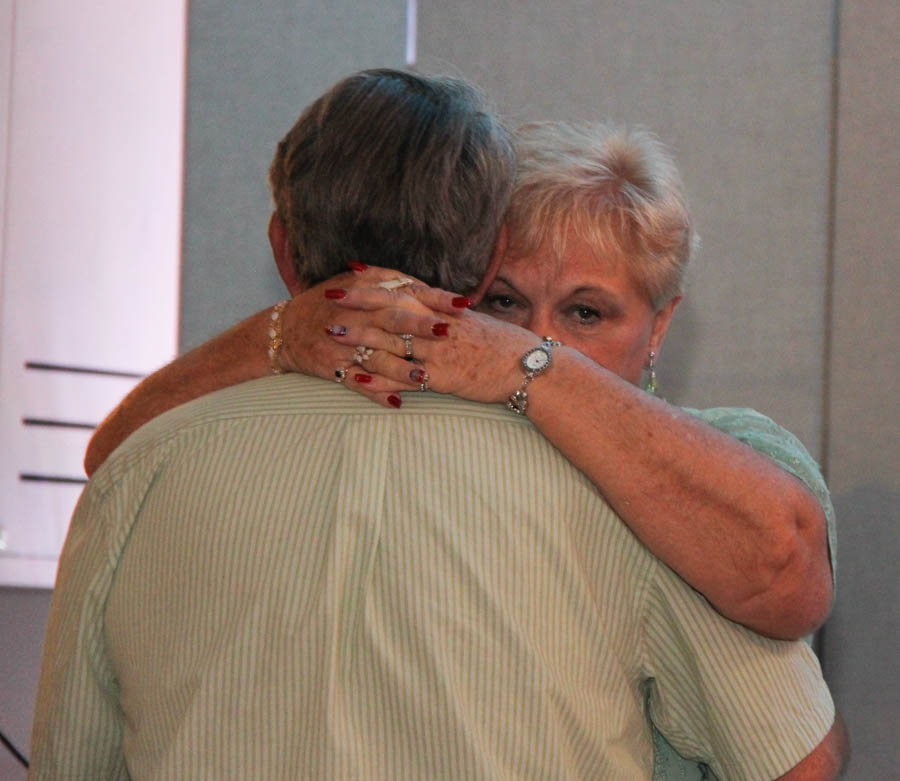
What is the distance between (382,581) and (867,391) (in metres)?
1.67

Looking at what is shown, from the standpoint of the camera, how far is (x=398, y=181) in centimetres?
140

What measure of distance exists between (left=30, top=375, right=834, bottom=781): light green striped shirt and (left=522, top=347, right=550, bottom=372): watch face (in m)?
0.07

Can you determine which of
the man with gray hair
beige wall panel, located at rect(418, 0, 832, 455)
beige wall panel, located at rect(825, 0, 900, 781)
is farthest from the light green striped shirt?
beige wall panel, located at rect(418, 0, 832, 455)

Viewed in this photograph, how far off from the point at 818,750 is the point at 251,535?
718 mm

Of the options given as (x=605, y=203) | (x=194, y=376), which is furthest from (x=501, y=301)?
(x=194, y=376)

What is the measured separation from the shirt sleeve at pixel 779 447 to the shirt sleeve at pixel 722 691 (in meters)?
0.19

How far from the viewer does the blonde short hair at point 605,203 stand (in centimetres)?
207

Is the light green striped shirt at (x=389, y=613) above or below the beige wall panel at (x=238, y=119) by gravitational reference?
below

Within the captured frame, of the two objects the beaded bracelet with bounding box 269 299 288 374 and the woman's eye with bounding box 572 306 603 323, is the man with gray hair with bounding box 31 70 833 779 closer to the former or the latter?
the beaded bracelet with bounding box 269 299 288 374

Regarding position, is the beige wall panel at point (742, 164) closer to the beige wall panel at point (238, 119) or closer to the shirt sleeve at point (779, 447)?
the beige wall panel at point (238, 119)

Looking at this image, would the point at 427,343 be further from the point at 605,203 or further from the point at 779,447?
the point at 605,203

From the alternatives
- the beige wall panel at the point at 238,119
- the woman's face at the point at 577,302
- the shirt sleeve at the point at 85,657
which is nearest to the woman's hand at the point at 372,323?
the shirt sleeve at the point at 85,657

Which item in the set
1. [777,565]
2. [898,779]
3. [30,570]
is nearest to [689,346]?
[898,779]

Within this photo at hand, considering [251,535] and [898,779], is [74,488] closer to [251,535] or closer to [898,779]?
[898,779]
